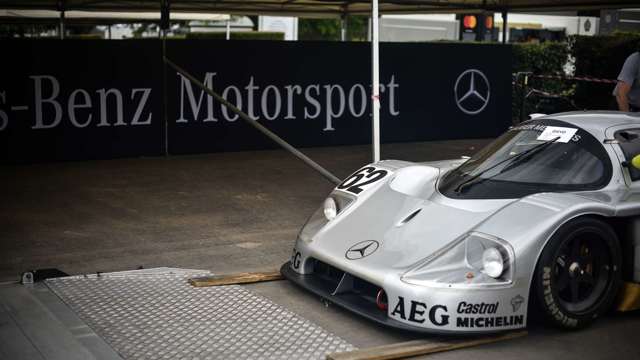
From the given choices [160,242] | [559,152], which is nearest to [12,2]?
[160,242]

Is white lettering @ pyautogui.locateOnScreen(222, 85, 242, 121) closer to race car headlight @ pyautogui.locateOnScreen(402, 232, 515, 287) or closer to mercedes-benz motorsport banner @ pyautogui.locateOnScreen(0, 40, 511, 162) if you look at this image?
mercedes-benz motorsport banner @ pyautogui.locateOnScreen(0, 40, 511, 162)

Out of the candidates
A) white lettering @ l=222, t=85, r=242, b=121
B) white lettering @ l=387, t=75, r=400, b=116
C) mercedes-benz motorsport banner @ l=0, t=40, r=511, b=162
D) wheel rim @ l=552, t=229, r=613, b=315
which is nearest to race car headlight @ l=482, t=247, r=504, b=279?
wheel rim @ l=552, t=229, r=613, b=315

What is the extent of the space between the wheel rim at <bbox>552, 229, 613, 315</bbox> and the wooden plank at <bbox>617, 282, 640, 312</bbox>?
18 centimetres

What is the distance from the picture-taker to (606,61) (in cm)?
1548

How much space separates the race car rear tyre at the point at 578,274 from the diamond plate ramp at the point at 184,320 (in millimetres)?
1236

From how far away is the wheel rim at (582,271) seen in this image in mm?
5425

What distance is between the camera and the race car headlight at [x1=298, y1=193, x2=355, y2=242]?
6.23 metres

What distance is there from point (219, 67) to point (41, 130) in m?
2.56

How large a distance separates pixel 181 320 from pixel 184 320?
0.02 m

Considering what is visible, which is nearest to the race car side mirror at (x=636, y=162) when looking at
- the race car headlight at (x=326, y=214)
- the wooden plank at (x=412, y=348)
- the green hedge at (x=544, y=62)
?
the wooden plank at (x=412, y=348)

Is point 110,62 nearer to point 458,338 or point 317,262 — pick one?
point 317,262

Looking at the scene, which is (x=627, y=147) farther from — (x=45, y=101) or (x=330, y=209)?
(x=45, y=101)

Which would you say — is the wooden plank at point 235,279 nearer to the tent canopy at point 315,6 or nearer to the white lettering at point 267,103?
the white lettering at point 267,103

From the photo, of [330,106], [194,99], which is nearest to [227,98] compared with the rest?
[194,99]
